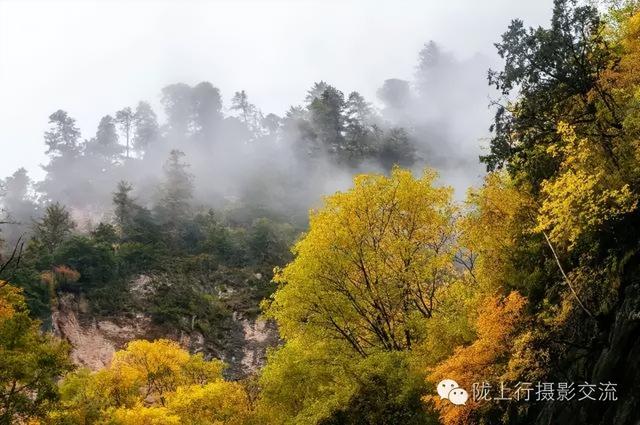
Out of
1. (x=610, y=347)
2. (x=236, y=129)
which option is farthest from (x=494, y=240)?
(x=236, y=129)

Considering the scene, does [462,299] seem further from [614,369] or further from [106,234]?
[106,234]

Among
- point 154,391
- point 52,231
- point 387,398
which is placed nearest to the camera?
point 387,398

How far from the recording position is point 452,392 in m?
13.6

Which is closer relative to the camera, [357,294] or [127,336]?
[357,294]

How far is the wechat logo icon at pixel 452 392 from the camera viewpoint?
13.4 m

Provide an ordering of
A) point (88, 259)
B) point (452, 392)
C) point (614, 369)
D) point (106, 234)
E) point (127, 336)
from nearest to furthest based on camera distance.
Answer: point (614, 369), point (452, 392), point (127, 336), point (88, 259), point (106, 234)

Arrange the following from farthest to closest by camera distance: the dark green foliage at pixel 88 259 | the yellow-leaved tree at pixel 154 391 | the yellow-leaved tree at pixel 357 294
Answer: the dark green foliage at pixel 88 259 < the yellow-leaved tree at pixel 154 391 < the yellow-leaved tree at pixel 357 294

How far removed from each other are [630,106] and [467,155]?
3336 inches

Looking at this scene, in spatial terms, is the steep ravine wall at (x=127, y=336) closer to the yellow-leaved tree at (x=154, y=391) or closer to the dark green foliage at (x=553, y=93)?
the yellow-leaved tree at (x=154, y=391)

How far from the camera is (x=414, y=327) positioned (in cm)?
1884

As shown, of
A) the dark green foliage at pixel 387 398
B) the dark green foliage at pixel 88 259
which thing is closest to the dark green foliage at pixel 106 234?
the dark green foliage at pixel 88 259

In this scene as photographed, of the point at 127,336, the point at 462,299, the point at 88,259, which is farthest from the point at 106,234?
the point at 462,299

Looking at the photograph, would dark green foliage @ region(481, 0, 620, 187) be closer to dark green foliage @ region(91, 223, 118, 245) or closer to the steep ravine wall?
the steep ravine wall

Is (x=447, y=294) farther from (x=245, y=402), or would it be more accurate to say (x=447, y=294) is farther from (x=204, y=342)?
(x=204, y=342)
